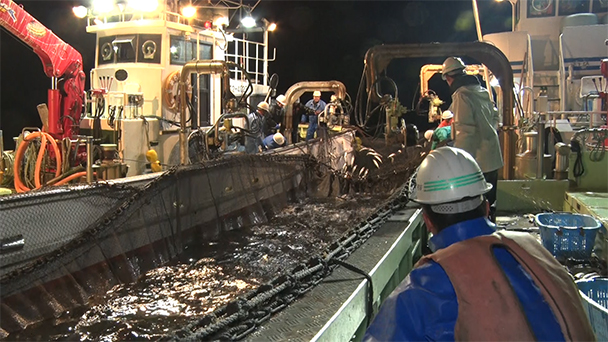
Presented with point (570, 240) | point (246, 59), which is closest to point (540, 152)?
point (570, 240)

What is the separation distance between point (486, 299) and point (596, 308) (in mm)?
1665

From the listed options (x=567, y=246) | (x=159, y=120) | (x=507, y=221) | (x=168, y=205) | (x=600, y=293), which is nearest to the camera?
(x=600, y=293)

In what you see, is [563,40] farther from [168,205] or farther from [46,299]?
[46,299]

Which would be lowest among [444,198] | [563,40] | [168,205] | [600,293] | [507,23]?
[600,293]

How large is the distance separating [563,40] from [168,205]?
1300 cm

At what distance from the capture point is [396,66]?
36625mm

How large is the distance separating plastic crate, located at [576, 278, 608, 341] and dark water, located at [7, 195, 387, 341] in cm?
168

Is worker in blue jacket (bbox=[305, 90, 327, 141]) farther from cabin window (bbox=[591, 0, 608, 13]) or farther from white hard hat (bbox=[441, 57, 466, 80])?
cabin window (bbox=[591, 0, 608, 13])

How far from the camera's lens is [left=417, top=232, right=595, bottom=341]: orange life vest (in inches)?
61.8

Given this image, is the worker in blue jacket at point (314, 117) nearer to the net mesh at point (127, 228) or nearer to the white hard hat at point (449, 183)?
the net mesh at point (127, 228)

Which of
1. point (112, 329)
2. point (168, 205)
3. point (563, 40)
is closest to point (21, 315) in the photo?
point (112, 329)

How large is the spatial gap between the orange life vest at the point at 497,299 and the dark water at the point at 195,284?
206 cm

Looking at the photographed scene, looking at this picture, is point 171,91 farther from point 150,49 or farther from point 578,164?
point 578,164

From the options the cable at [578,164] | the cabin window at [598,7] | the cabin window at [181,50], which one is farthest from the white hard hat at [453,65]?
the cabin window at [598,7]
